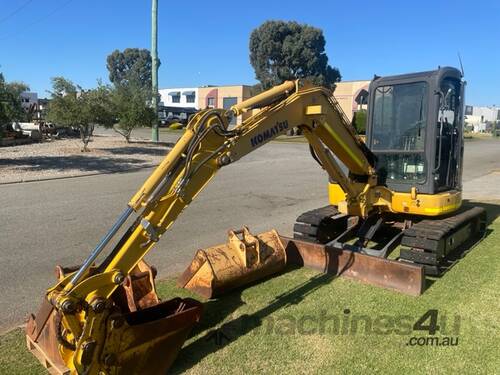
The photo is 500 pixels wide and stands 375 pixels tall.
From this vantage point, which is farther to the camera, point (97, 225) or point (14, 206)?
point (14, 206)

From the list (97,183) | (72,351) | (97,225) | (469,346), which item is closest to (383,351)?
(469,346)

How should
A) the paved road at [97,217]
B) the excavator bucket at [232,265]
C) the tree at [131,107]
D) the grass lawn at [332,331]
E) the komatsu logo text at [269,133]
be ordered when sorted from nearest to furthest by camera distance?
the grass lawn at [332,331] → the komatsu logo text at [269,133] → the excavator bucket at [232,265] → the paved road at [97,217] → the tree at [131,107]

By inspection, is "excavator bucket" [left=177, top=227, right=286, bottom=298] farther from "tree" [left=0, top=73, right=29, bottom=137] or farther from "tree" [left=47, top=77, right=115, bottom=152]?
"tree" [left=47, top=77, right=115, bottom=152]

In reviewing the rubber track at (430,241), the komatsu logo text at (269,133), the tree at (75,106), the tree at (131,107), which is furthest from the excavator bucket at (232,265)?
the tree at (131,107)

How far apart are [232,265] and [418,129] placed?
10.9ft

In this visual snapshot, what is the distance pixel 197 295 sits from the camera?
5.36 metres

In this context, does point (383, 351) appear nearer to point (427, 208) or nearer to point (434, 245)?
point (434, 245)

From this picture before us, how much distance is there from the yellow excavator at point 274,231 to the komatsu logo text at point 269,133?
16mm

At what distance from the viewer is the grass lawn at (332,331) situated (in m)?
4.00

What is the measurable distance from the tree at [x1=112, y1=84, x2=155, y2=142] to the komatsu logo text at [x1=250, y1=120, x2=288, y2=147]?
21002mm

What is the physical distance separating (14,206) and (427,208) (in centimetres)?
865

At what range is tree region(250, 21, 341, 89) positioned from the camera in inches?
2419

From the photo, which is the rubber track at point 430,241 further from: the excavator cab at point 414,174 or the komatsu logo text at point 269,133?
the komatsu logo text at point 269,133

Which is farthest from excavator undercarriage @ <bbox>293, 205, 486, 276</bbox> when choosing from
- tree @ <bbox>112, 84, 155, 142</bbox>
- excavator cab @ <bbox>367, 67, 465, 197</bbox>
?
tree @ <bbox>112, 84, 155, 142</bbox>
